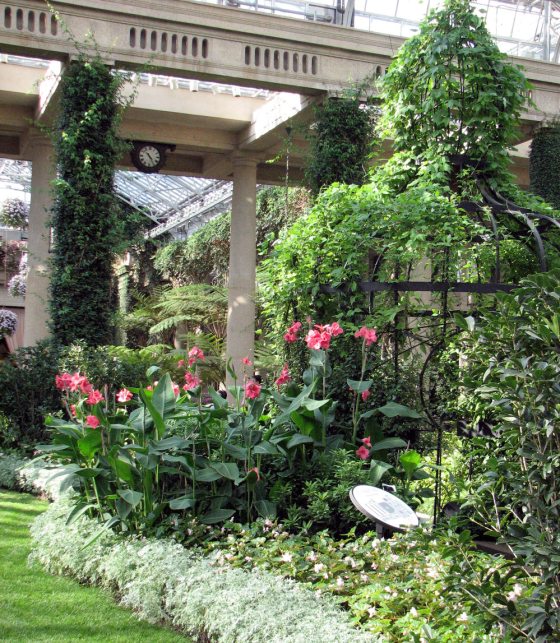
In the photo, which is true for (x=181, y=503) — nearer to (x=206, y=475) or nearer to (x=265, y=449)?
(x=206, y=475)

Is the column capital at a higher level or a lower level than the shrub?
higher

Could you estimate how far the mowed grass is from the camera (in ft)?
11.9

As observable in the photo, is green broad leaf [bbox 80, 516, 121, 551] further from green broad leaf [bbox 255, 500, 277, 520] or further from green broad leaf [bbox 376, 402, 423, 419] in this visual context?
green broad leaf [bbox 376, 402, 423, 419]

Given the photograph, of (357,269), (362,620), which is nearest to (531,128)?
(357,269)

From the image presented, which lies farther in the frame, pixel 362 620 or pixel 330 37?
pixel 330 37

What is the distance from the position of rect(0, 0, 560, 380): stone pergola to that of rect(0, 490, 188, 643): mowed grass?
18.5ft

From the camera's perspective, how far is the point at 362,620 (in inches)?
131

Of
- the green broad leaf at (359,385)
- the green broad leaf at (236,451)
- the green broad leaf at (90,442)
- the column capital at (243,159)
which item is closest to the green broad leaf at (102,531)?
the green broad leaf at (90,442)

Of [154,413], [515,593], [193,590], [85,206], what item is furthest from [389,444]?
[85,206]

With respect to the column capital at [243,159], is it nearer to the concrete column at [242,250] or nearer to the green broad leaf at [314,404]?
the concrete column at [242,250]

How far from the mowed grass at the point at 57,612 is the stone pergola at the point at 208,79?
5642 mm

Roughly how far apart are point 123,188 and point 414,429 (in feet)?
66.9

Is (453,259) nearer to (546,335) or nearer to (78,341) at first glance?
(546,335)

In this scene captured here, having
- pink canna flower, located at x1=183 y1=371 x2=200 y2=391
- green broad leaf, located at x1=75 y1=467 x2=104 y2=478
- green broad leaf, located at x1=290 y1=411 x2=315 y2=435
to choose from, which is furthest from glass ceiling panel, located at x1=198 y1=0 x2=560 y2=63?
green broad leaf, located at x1=75 y1=467 x2=104 y2=478
